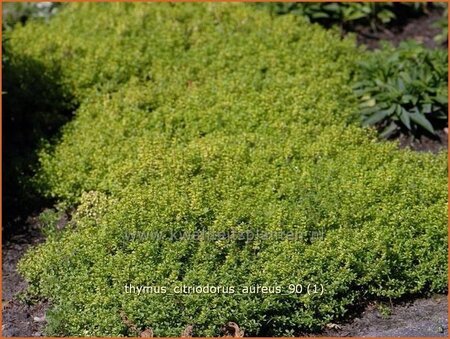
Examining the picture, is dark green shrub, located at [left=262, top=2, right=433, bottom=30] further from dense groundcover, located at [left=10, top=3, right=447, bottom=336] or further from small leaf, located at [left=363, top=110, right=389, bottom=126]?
small leaf, located at [left=363, top=110, right=389, bottom=126]

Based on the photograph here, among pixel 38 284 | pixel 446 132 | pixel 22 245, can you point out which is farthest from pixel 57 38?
pixel 446 132

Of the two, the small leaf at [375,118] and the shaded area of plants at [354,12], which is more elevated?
the shaded area of plants at [354,12]

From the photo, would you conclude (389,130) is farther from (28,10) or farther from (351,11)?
(28,10)

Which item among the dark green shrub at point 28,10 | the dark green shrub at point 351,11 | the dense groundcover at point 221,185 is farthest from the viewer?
the dark green shrub at point 28,10

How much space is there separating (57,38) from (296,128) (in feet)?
9.13

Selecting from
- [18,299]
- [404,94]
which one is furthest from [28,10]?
[18,299]

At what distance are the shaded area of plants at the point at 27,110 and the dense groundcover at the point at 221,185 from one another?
7.0 inches

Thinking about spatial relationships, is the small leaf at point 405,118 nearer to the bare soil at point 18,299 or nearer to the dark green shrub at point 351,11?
the dark green shrub at point 351,11

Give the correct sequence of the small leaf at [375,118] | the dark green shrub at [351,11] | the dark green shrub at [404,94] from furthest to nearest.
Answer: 1. the dark green shrub at [351,11]
2. the dark green shrub at [404,94]
3. the small leaf at [375,118]

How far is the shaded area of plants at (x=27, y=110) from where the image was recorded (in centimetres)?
715

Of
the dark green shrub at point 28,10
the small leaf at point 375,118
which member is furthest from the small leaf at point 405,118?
the dark green shrub at point 28,10

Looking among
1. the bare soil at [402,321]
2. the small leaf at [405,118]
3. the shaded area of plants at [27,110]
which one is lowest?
the bare soil at [402,321]

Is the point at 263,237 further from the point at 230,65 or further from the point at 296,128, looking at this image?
the point at 230,65

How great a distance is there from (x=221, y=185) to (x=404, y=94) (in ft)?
7.35
